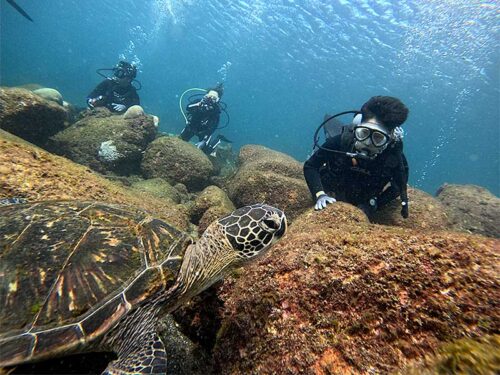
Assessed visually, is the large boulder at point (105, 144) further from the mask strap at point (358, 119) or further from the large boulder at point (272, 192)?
the mask strap at point (358, 119)

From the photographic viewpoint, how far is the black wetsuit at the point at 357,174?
474 centimetres

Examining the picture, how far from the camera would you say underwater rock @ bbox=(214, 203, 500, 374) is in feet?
4.10

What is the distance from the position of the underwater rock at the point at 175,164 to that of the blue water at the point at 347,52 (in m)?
23.2

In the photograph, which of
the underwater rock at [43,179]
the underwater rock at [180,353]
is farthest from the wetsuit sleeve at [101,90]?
the underwater rock at [180,353]

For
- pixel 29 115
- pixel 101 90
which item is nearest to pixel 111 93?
pixel 101 90

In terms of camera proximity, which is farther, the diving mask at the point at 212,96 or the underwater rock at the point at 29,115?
the diving mask at the point at 212,96

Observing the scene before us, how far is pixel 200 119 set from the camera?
40.4 ft

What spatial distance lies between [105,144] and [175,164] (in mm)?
1986

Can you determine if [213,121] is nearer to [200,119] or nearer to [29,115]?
[200,119]

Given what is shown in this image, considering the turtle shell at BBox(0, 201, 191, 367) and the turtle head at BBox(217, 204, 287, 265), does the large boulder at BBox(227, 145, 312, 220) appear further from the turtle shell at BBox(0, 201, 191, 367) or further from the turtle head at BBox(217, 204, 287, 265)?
the turtle shell at BBox(0, 201, 191, 367)

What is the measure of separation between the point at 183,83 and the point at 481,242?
13671 centimetres

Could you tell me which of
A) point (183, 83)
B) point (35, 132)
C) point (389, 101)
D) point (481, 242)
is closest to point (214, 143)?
point (35, 132)

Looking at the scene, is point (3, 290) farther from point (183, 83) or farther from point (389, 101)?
point (183, 83)

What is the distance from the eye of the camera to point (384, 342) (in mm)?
1322
